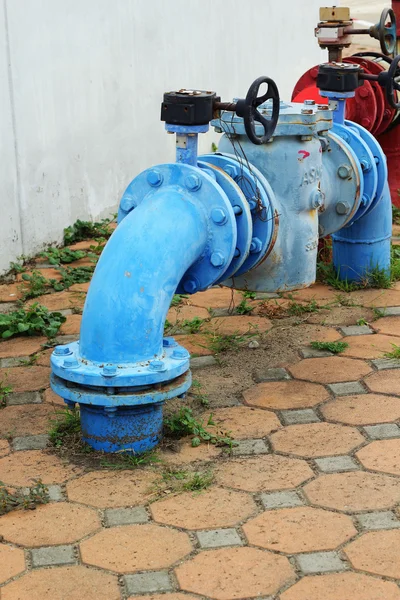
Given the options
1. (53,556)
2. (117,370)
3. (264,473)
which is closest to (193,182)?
(117,370)

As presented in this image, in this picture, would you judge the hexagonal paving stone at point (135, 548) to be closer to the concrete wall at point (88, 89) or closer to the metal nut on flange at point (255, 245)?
the metal nut on flange at point (255, 245)

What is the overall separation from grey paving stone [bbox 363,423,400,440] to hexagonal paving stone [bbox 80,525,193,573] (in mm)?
854

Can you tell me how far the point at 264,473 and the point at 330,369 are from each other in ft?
2.96

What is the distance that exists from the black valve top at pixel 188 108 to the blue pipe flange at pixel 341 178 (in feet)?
3.17

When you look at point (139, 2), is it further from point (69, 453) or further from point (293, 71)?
point (69, 453)

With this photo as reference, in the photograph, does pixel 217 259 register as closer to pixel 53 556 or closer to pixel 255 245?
pixel 255 245

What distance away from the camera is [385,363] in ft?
12.5

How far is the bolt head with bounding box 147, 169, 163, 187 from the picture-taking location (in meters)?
3.20

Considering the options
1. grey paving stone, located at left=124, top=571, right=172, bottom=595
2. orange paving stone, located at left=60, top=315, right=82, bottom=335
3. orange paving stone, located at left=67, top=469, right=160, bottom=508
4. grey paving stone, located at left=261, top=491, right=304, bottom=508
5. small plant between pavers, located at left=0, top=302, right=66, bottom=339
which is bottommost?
grey paving stone, located at left=124, top=571, right=172, bottom=595

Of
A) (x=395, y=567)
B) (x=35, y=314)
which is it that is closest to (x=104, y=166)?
(x=35, y=314)

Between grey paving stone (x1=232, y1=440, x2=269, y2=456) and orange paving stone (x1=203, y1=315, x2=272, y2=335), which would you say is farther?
orange paving stone (x1=203, y1=315, x2=272, y2=335)

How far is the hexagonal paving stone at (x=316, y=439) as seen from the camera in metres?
3.11

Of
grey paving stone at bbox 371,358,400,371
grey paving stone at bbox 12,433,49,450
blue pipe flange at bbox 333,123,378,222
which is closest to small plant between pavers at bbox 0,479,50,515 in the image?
grey paving stone at bbox 12,433,49,450

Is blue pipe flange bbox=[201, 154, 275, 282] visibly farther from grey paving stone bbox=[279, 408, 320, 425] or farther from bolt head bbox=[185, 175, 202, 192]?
grey paving stone bbox=[279, 408, 320, 425]
